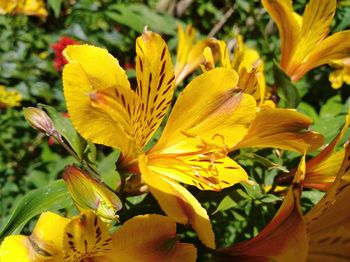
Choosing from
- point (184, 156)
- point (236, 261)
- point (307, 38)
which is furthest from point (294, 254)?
point (307, 38)

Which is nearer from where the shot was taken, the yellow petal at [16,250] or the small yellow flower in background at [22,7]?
the yellow petal at [16,250]

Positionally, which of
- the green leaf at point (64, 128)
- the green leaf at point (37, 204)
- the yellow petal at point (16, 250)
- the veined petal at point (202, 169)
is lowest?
the green leaf at point (37, 204)

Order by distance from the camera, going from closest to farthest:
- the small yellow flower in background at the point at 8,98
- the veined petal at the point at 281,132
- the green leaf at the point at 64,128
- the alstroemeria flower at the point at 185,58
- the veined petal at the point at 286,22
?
the veined petal at the point at 281,132 < the green leaf at the point at 64,128 < the veined petal at the point at 286,22 < the alstroemeria flower at the point at 185,58 < the small yellow flower in background at the point at 8,98

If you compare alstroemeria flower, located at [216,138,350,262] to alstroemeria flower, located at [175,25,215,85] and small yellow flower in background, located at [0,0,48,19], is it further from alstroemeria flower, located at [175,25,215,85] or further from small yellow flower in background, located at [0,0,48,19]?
small yellow flower in background, located at [0,0,48,19]

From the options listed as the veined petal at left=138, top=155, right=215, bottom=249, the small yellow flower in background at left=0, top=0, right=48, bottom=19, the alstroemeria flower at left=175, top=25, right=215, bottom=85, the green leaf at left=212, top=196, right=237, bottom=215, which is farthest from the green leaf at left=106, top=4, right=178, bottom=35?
the veined petal at left=138, top=155, right=215, bottom=249

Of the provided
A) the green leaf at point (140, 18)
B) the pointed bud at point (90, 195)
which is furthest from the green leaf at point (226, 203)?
the green leaf at point (140, 18)

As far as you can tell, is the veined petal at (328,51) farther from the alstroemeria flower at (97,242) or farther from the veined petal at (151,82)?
the alstroemeria flower at (97,242)

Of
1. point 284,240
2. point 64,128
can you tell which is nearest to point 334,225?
point 284,240
